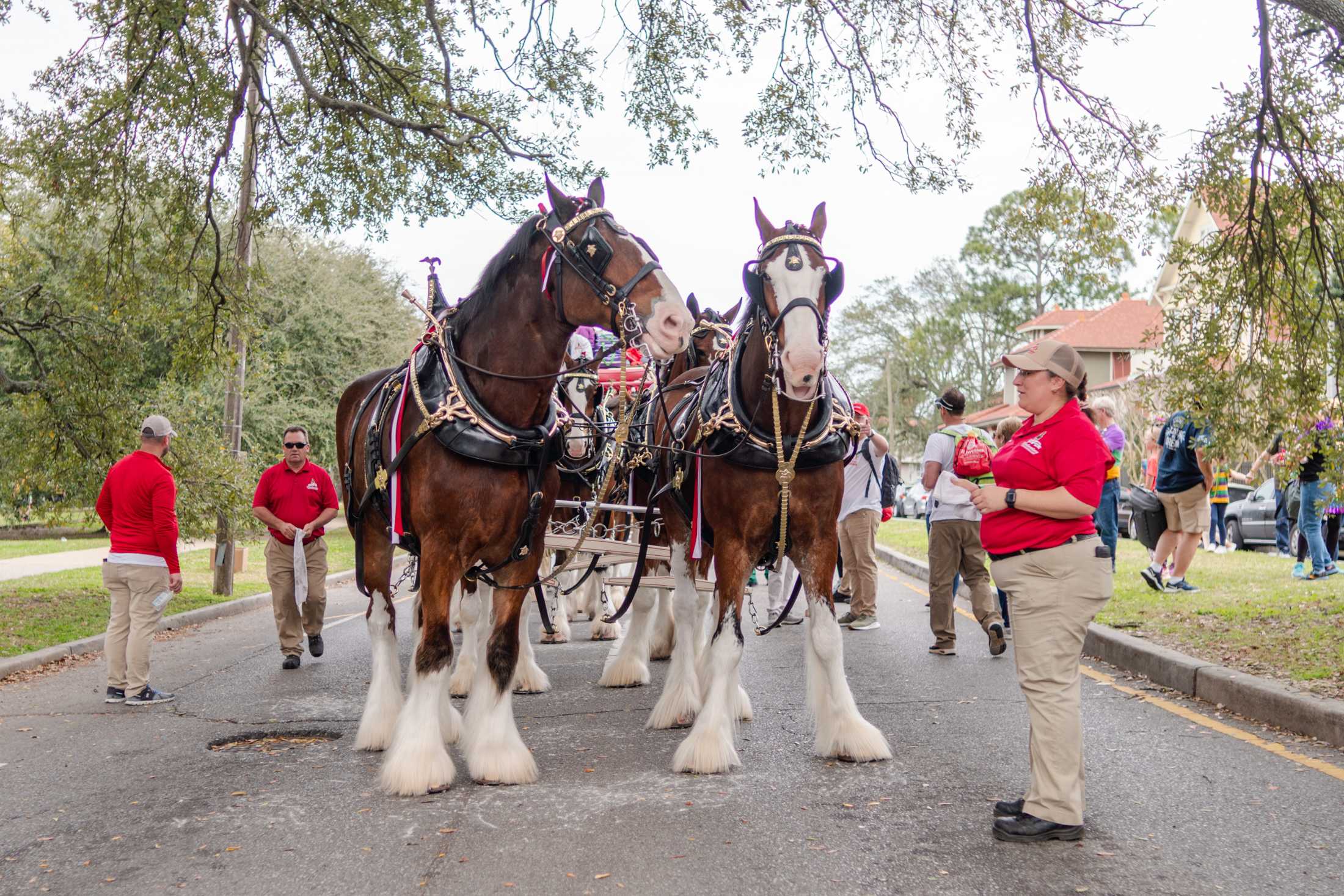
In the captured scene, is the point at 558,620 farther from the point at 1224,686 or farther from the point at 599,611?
the point at 1224,686

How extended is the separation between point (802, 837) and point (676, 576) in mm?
2355

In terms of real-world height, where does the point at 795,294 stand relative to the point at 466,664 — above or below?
above

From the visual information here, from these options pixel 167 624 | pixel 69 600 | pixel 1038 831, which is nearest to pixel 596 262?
pixel 1038 831

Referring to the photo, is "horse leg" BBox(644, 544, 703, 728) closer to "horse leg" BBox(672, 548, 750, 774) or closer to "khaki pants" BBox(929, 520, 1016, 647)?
"horse leg" BBox(672, 548, 750, 774)

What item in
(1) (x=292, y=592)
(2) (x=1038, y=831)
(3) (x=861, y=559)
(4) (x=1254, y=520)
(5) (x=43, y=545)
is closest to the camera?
(2) (x=1038, y=831)

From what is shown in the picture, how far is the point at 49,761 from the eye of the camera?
19.8 feet

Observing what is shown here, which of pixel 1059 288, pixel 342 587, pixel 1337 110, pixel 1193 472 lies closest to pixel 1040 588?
pixel 1337 110

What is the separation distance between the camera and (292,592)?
9492mm

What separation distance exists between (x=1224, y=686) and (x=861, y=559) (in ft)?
14.5

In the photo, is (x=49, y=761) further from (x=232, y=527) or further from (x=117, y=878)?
(x=232, y=527)

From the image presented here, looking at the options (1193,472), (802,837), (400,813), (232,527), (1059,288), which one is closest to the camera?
(802,837)

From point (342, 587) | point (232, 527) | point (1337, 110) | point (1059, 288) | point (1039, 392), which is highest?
point (1059, 288)

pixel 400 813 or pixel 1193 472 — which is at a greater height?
pixel 1193 472

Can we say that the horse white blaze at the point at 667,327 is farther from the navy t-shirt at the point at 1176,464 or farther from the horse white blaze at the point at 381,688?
the navy t-shirt at the point at 1176,464
